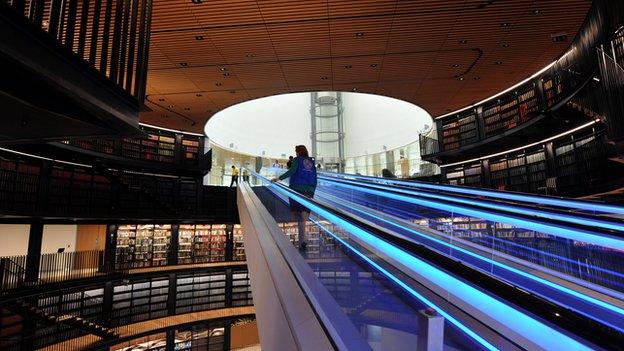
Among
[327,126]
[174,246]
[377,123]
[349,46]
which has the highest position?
[327,126]

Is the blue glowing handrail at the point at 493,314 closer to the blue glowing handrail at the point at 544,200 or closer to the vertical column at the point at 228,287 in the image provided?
the blue glowing handrail at the point at 544,200

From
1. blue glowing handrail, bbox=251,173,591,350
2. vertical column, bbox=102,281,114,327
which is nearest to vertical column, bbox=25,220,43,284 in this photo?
vertical column, bbox=102,281,114,327

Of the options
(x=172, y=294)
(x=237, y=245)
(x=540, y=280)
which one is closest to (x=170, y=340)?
(x=172, y=294)

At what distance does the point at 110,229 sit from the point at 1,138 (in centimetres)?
1344

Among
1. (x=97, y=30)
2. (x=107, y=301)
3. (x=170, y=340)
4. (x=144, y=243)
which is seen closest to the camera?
(x=97, y=30)

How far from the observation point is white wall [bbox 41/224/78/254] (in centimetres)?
1368

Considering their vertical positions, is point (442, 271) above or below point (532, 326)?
above

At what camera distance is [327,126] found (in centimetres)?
2627

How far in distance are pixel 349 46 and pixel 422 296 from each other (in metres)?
7.93

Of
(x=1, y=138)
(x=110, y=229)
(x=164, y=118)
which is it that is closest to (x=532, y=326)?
(x=1, y=138)

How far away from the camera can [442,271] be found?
59.5 inches

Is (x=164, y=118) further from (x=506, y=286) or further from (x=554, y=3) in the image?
(x=506, y=286)

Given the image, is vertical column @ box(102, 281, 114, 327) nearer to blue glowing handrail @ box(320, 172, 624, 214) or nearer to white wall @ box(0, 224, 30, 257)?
white wall @ box(0, 224, 30, 257)

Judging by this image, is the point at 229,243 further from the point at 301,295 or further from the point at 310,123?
the point at 301,295
